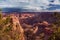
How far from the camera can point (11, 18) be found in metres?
1.59

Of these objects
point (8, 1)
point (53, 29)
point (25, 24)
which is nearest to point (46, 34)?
point (53, 29)

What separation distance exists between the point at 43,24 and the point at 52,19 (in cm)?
10

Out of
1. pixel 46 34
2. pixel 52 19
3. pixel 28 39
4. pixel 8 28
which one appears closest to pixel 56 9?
pixel 52 19

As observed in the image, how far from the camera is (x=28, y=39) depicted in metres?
1.58

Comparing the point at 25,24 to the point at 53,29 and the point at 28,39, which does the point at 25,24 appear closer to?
the point at 28,39

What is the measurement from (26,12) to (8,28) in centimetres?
24

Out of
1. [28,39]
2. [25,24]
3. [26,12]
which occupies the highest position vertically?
[26,12]

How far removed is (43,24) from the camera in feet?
5.23

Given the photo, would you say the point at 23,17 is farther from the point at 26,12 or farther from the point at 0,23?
the point at 0,23

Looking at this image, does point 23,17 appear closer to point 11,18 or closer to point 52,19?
point 11,18

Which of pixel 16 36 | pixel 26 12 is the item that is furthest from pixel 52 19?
pixel 16 36

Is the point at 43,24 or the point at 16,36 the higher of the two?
the point at 43,24

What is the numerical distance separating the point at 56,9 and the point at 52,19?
A: 0.11 meters

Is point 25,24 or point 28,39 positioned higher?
point 25,24
